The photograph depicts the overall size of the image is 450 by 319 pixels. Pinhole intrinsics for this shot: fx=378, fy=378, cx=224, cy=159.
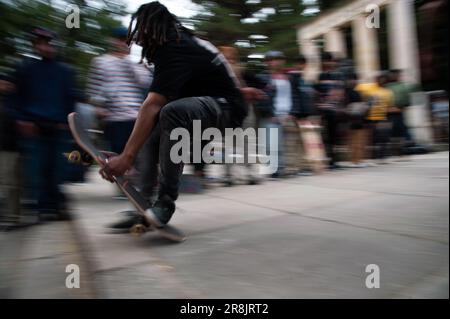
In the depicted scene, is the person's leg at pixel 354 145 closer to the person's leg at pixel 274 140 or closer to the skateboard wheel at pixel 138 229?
the person's leg at pixel 274 140

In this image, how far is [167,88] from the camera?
6.89 ft

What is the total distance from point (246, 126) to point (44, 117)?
9.52 feet

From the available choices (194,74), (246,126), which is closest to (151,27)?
(194,74)

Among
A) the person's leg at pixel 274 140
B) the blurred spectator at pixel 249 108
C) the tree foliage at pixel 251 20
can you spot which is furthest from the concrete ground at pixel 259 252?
the person's leg at pixel 274 140

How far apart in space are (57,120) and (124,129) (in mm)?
753

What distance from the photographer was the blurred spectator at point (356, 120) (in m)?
6.11

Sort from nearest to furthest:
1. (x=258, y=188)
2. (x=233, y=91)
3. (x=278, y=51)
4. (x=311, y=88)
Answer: (x=233, y=91), (x=258, y=188), (x=278, y=51), (x=311, y=88)

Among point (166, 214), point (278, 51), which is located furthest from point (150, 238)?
point (278, 51)

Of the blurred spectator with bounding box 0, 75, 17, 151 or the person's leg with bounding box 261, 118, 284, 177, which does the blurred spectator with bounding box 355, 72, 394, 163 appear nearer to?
the person's leg with bounding box 261, 118, 284, 177

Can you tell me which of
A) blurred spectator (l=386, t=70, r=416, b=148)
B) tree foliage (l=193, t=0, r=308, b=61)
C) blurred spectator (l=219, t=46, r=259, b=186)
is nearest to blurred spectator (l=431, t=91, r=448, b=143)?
blurred spectator (l=386, t=70, r=416, b=148)

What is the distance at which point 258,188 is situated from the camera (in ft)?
15.0

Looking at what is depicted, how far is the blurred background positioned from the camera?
5.71 ft
